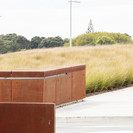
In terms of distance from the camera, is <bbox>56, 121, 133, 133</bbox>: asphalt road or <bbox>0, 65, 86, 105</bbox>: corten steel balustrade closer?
<bbox>56, 121, 133, 133</bbox>: asphalt road

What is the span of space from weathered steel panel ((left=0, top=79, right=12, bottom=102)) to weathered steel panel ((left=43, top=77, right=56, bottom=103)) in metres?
0.89

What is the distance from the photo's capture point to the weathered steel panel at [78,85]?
42.9ft

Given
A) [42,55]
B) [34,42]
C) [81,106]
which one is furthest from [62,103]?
[34,42]

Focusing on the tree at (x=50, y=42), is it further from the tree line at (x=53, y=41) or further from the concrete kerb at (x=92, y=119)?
the concrete kerb at (x=92, y=119)

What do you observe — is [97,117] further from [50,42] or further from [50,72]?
[50,42]

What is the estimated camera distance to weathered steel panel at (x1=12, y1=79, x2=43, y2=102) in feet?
37.8

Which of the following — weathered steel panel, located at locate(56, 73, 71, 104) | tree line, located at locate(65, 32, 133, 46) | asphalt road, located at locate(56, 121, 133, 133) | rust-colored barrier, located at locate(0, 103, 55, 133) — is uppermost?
tree line, located at locate(65, 32, 133, 46)

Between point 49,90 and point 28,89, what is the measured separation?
0.61m

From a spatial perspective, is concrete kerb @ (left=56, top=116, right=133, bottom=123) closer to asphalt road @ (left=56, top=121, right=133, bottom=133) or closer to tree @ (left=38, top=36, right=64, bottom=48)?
asphalt road @ (left=56, top=121, right=133, bottom=133)

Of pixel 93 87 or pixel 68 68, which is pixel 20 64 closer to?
pixel 93 87

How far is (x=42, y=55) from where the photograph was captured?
123ft

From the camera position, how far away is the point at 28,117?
5.41 metres

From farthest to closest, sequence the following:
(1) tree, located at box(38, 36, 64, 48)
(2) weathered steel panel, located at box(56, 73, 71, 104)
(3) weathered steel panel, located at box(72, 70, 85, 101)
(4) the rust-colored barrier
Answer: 1. (1) tree, located at box(38, 36, 64, 48)
2. (3) weathered steel panel, located at box(72, 70, 85, 101)
3. (2) weathered steel panel, located at box(56, 73, 71, 104)
4. (4) the rust-colored barrier

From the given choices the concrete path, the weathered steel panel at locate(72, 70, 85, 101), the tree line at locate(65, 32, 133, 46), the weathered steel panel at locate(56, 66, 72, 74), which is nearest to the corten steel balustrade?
the weathered steel panel at locate(56, 66, 72, 74)
